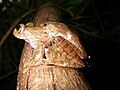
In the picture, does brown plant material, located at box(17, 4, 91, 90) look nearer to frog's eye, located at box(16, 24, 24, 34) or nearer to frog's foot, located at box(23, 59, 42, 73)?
frog's foot, located at box(23, 59, 42, 73)

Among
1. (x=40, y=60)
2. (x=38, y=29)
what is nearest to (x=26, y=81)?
(x=40, y=60)

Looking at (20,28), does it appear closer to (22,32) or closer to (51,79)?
(22,32)

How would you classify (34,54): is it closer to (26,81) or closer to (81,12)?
(26,81)

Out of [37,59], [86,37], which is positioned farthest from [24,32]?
[86,37]

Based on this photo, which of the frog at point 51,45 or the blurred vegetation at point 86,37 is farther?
the blurred vegetation at point 86,37

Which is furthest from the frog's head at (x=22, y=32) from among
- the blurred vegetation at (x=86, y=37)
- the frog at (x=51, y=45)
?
the blurred vegetation at (x=86, y=37)

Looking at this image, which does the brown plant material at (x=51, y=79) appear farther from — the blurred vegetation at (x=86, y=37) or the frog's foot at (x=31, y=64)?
the blurred vegetation at (x=86, y=37)
